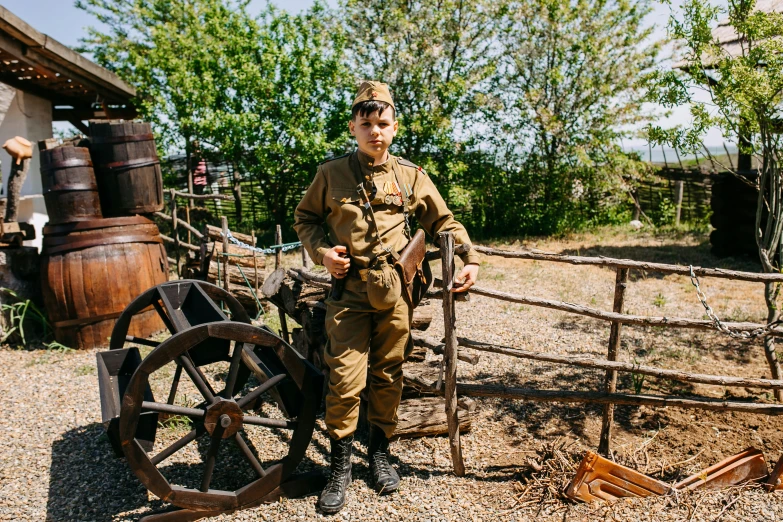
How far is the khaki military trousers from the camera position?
3.09m

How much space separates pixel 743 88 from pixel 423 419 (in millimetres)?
3007

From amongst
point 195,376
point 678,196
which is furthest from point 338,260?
point 678,196

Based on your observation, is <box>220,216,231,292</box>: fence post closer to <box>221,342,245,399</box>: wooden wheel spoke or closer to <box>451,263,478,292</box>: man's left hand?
<box>221,342,245,399</box>: wooden wheel spoke

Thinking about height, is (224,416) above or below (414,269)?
below

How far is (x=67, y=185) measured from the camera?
18.9ft

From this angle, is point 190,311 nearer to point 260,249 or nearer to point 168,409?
point 168,409

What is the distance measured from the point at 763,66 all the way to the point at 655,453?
113 inches

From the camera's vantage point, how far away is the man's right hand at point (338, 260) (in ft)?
9.78

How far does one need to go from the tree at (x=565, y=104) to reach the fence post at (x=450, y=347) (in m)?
8.63

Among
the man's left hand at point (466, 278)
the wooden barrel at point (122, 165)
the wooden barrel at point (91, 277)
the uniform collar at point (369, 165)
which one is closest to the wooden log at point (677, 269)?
the man's left hand at point (466, 278)

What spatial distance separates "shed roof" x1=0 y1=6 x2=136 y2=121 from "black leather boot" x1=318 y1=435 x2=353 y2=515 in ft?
21.7

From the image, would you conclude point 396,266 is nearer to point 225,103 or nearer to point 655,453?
point 655,453

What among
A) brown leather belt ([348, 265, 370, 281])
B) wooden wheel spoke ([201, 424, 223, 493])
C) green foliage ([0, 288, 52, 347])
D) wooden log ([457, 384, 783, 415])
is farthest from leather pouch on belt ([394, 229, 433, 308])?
green foliage ([0, 288, 52, 347])

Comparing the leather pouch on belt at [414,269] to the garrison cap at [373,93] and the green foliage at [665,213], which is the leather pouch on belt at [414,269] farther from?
the green foliage at [665,213]
